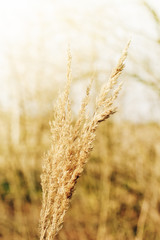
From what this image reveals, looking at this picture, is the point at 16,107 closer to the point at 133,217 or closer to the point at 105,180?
the point at 105,180

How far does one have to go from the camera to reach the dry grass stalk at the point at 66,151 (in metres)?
1.22

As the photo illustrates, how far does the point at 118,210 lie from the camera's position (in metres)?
5.25

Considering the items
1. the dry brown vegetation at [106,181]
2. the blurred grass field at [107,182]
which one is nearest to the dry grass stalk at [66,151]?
the blurred grass field at [107,182]

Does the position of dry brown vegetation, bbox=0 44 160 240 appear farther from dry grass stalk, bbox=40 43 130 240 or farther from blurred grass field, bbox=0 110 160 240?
dry grass stalk, bbox=40 43 130 240

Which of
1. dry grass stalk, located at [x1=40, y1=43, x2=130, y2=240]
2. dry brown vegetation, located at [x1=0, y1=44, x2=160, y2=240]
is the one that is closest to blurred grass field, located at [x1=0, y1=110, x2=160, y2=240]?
dry brown vegetation, located at [x1=0, y1=44, x2=160, y2=240]

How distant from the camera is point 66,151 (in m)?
1.23

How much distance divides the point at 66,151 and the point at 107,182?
3685mm

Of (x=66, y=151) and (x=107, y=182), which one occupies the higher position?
(x=66, y=151)

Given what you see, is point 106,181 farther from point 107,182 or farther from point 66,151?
point 66,151

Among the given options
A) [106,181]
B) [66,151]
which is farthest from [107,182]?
[66,151]

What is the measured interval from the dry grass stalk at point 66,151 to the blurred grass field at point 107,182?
9.45ft

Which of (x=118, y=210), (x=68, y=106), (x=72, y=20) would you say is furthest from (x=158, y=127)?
(x=68, y=106)

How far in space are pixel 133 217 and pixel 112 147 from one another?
126cm

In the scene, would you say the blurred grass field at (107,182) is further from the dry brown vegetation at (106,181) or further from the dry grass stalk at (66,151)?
the dry grass stalk at (66,151)
